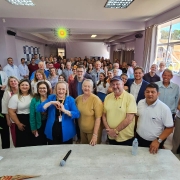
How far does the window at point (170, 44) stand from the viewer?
14.4 feet

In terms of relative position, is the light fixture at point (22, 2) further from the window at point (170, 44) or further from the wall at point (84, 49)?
the wall at point (84, 49)

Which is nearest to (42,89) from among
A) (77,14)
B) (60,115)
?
(60,115)

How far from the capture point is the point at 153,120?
1.57 meters

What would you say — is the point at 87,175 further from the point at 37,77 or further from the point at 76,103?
the point at 37,77

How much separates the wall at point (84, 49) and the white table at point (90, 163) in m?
12.9

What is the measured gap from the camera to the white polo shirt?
1.51m

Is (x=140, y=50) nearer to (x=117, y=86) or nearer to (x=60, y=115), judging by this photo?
(x=117, y=86)

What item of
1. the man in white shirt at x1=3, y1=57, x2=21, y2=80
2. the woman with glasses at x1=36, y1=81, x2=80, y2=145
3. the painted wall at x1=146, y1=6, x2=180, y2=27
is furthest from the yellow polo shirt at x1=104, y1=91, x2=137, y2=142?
the man in white shirt at x1=3, y1=57, x2=21, y2=80

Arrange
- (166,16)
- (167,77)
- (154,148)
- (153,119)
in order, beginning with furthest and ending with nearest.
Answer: (166,16) → (167,77) → (153,119) → (154,148)

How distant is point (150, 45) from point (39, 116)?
4.93 m

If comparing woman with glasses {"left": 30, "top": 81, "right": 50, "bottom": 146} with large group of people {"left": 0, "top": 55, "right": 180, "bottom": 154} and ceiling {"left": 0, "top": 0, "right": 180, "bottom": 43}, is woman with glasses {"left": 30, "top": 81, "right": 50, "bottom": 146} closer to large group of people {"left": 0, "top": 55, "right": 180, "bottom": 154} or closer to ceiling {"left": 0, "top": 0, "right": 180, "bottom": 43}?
large group of people {"left": 0, "top": 55, "right": 180, "bottom": 154}

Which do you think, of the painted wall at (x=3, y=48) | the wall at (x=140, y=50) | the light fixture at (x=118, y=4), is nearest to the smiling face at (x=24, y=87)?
the light fixture at (x=118, y=4)

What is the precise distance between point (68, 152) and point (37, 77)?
1885mm

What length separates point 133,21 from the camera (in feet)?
18.6
